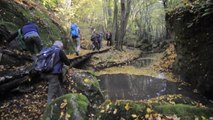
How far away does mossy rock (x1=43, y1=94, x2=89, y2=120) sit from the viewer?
19.9 feet

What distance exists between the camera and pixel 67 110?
242 inches

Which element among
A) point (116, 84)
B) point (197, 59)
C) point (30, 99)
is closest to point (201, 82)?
point (197, 59)

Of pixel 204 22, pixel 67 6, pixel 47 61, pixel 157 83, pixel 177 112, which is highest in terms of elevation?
pixel 67 6

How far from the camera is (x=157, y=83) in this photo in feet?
43.0

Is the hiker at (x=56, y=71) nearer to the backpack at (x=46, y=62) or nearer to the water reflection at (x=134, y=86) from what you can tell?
the backpack at (x=46, y=62)

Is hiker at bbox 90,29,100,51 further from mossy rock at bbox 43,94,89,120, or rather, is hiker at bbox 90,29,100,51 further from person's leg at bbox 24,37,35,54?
mossy rock at bbox 43,94,89,120

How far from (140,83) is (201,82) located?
10.6ft

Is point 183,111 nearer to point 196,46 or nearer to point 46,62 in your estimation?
point 46,62

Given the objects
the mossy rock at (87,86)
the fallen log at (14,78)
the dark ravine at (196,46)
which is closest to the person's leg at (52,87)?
the fallen log at (14,78)

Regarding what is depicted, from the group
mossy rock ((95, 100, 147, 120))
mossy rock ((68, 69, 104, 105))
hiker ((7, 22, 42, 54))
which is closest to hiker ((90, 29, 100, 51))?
hiker ((7, 22, 42, 54))

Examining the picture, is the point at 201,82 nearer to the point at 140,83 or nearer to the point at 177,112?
the point at 140,83

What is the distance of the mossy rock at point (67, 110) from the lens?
6070 mm

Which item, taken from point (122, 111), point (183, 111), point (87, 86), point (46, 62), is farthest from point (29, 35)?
point (183, 111)

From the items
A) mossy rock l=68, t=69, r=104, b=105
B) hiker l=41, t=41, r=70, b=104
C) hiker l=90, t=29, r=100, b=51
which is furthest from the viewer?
hiker l=90, t=29, r=100, b=51
